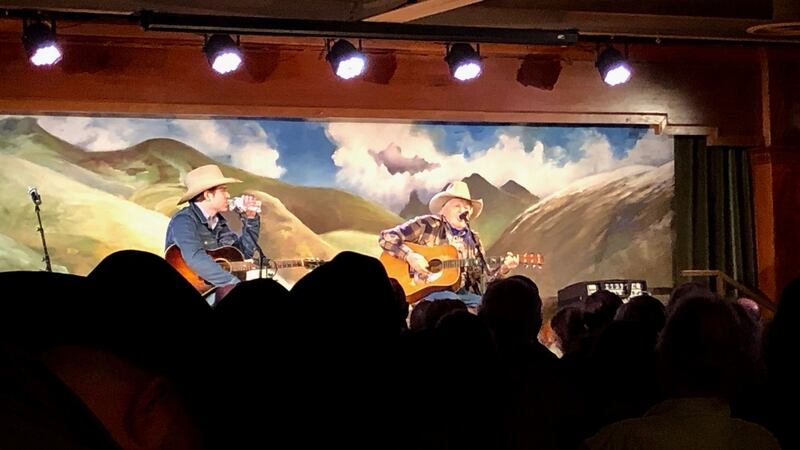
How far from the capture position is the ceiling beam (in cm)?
542

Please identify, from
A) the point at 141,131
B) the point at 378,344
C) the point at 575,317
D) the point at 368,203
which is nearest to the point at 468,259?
the point at 368,203

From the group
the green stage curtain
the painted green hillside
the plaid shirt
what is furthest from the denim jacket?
the green stage curtain

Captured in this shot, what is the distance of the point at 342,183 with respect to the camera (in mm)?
6797

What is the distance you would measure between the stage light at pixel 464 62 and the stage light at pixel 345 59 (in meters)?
0.59

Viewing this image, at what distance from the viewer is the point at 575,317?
151 inches

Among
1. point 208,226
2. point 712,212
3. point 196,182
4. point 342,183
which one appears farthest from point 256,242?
point 712,212

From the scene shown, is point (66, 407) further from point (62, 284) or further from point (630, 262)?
point (630, 262)

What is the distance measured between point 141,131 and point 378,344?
17.3 feet

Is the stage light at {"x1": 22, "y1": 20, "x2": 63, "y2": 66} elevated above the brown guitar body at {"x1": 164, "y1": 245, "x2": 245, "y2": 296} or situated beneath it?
elevated above

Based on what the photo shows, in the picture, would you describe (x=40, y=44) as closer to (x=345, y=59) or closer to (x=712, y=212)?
(x=345, y=59)

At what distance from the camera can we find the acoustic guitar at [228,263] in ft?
20.8

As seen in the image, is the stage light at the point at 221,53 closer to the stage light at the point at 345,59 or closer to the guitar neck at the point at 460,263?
the stage light at the point at 345,59

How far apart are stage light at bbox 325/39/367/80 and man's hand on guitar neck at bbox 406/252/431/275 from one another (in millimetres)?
1289

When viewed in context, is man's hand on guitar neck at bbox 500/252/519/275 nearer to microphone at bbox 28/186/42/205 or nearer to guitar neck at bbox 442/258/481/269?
guitar neck at bbox 442/258/481/269
